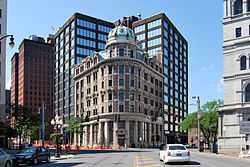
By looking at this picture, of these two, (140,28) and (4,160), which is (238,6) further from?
(140,28)

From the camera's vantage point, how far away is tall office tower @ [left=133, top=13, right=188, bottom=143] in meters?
150

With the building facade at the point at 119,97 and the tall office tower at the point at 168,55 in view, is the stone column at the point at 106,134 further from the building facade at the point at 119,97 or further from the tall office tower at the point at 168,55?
the tall office tower at the point at 168,55

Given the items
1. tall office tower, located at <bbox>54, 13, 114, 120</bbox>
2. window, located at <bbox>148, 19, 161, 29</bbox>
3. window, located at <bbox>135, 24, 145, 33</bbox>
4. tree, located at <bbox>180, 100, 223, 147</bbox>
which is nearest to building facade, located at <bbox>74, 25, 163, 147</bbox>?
tree, located at <bbox>180, 100, 223, 147</bbox>

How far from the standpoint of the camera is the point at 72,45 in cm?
15375

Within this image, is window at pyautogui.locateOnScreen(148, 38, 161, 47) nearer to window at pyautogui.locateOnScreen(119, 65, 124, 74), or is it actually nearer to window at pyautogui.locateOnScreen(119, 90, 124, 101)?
window at pyautogui.locateOnScreen(119, 65, 124, 74)

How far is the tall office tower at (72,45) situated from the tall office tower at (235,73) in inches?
3193

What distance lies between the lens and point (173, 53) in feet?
537

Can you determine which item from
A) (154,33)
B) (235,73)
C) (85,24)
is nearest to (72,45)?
(85,24)

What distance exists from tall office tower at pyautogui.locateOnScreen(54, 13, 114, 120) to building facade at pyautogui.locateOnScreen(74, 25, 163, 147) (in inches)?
901

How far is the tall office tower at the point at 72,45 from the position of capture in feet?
498

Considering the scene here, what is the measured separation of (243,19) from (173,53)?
9052 centimetres

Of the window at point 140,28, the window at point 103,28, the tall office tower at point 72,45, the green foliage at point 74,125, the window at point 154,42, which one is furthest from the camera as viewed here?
the window at point 103,28

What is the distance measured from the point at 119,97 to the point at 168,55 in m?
44.5

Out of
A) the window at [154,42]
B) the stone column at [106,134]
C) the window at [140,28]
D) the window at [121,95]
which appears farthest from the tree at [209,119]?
the window at [140,28]
